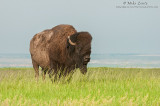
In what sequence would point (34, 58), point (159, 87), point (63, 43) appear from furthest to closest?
point (34, 58) < point (63, 43) < point (159, 87)

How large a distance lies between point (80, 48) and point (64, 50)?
975 mm

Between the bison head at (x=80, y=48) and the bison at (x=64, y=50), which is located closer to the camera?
the bison head at (x=80, y=48)

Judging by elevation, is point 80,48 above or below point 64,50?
above

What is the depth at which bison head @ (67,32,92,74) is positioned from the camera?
9078mm

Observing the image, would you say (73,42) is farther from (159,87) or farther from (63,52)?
(159,87)

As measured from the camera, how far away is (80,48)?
364 inches

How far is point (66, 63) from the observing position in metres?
10.1

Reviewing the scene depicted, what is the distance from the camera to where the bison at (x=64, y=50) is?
9281 mm

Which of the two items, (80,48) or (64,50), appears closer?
(80,48)

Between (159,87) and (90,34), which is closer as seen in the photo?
(159,87)

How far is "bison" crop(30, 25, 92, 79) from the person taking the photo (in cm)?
928

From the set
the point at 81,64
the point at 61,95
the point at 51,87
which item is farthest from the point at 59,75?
the point at 61,95

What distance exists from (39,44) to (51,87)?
402cm

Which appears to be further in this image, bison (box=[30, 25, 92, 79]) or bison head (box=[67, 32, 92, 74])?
bison (box=[30, 25, 92, 79])
